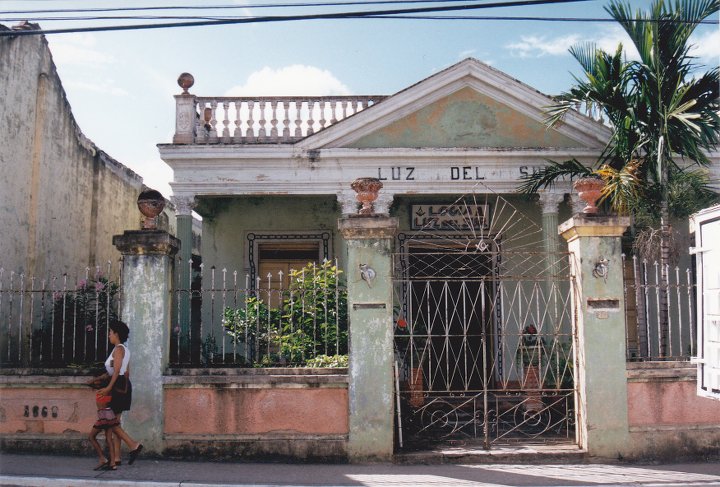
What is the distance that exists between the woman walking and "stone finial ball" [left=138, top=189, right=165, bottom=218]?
124cm

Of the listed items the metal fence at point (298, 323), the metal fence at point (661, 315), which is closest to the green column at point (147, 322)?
the metal fence at point (298, 323)

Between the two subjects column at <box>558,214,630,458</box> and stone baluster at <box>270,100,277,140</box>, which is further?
stone baluster at <box>270,100,277,140</box>

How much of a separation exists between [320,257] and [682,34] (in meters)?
6.47

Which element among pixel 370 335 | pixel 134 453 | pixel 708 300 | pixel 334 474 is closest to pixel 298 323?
pixel 370 335

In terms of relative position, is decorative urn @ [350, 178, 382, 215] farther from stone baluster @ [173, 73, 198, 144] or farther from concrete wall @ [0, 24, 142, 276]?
concrete wall @ [0, 24, 142, 276]

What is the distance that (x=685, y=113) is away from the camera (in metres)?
9.05

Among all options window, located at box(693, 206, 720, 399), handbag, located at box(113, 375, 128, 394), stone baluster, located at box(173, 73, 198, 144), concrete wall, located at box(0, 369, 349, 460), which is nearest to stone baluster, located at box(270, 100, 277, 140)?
stone baluster, located at box(173, 73, 198, 144)

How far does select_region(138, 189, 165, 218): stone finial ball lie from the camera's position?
7348 mm

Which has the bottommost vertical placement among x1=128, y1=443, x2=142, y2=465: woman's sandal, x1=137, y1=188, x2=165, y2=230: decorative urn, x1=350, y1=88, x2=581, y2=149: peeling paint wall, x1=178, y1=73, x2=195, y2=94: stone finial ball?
x1=128, y1=443, x2=142, y2=465: woman's sandal

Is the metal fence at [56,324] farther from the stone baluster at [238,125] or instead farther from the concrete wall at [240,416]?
the stone baluster at [238,125]

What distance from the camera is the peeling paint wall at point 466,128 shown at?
11180mm

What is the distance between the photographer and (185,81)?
37.3 feet

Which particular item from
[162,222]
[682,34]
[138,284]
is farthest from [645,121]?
[162,222]

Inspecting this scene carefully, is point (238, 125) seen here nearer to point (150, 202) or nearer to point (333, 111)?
point (333, 111)
